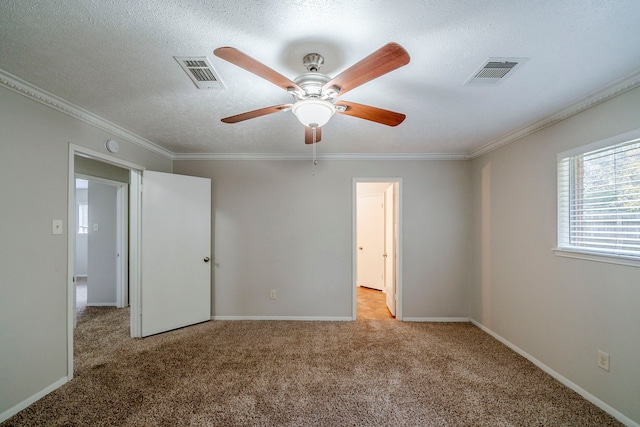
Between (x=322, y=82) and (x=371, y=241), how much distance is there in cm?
446

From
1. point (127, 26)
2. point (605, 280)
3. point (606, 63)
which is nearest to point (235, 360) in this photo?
point (127, 26)

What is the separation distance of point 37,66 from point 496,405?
392cm

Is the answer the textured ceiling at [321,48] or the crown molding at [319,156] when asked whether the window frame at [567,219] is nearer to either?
the textured ceiling at [321,48]

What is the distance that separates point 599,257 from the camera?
1950 millimetres

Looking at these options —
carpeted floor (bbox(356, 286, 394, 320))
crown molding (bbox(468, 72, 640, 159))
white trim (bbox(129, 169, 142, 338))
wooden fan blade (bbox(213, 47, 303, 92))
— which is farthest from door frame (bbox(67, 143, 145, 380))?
crown molding (bbox(468, 72, 640, 159))

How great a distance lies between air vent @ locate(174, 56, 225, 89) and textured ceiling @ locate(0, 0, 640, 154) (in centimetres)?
5

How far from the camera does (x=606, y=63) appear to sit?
1.57 m

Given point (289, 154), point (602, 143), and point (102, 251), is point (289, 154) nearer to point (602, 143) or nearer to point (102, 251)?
point (602, 143)

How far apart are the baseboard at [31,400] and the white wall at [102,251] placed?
2442mm

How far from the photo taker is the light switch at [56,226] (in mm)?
2090

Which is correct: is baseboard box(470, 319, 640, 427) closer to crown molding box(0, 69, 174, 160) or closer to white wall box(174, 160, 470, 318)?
white wall box(174, 160, 470, 318)

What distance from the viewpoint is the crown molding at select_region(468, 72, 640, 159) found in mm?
1732

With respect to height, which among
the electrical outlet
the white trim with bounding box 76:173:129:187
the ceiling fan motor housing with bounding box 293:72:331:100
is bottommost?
the electrical outlet

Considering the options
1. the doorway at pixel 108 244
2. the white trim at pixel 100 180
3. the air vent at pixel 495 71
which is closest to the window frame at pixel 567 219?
the air vent at pixel 495 71
